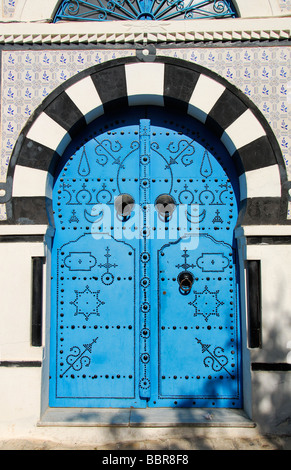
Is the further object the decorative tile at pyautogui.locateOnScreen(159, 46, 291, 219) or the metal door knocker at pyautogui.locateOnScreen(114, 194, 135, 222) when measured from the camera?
the metal door knocker at pyautogui.locateOnScreen(114, 194, 135, 222)

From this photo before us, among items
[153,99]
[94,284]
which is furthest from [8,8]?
[94,284]

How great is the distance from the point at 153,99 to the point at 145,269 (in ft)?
4.47

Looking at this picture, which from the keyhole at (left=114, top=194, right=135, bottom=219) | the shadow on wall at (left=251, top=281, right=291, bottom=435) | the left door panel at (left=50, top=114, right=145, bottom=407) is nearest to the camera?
→ the shadow on wall at (left=251, top=281, right=291, bottom=435)

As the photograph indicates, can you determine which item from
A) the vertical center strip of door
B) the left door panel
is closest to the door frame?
the left door panel

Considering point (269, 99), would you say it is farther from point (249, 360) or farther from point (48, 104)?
point (249, 360)

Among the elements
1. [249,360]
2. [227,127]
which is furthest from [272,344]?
[227,127]

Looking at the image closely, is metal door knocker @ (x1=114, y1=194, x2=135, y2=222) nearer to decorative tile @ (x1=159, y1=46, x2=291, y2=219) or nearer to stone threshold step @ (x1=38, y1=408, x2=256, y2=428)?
decorative tile @ (x1=159, y1=46, x2=291, y2=219)

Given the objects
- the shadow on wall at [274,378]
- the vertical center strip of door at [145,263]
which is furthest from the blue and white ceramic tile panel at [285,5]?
the shadow on wall at [274,378]

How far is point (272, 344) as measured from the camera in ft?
9.53

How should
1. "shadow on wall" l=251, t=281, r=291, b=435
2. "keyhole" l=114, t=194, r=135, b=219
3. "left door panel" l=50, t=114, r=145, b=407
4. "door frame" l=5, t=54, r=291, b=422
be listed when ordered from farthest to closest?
1. "keyhole" l=114, t=194, r=135, b=219
2. "left door panel" l=50, t=114, r=145, b=407
3. "door frame" l=5, t=54, r=291, b=422
4. "shadow on wall" l=251, t=281, r=291, b=435

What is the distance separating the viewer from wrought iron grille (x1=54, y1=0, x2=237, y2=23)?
3.30m

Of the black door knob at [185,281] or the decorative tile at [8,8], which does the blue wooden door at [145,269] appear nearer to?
the black door knob at [185,281]

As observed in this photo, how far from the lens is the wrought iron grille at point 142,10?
10.8ft

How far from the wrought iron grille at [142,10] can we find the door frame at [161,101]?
431 mm
